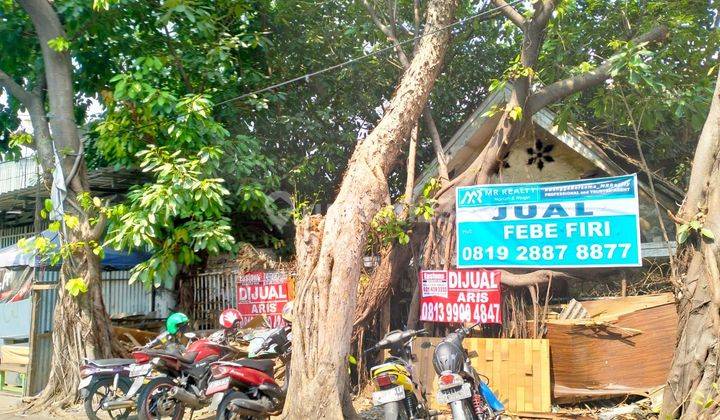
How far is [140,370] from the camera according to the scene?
7590 mm

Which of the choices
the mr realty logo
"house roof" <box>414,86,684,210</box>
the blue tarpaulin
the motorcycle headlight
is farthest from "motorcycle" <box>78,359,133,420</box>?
"house roof" <box>414,86,684,210</box>

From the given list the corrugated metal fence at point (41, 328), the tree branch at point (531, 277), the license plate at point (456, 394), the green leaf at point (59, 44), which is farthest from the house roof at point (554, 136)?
the corrugated metal fence at point (41, 328)

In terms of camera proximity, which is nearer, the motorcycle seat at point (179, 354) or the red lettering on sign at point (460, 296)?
the motorcycle seat at point (179, 354)

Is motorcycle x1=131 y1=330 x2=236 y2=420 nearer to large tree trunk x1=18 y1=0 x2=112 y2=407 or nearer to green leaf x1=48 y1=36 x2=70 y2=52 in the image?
large tree trunk x1=18 y1=0 x2=112 y2=407

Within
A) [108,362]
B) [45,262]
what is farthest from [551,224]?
[45,262]

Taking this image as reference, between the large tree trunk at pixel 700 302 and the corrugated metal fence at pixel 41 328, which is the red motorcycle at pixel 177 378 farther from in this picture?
the large tree trunk at pixel 700 302

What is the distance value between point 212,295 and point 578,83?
6.80m

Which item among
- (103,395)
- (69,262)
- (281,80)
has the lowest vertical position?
(103,395)

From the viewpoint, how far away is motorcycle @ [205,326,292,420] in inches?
263

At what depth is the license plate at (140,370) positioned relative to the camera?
7.54m

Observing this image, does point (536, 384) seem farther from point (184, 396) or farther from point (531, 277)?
point (184, 396)

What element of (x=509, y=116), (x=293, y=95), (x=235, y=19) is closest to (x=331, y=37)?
(x=293, y=95)

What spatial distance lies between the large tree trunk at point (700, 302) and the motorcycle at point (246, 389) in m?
3.86

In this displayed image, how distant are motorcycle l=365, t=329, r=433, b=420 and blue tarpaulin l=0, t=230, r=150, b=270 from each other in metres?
5.57
